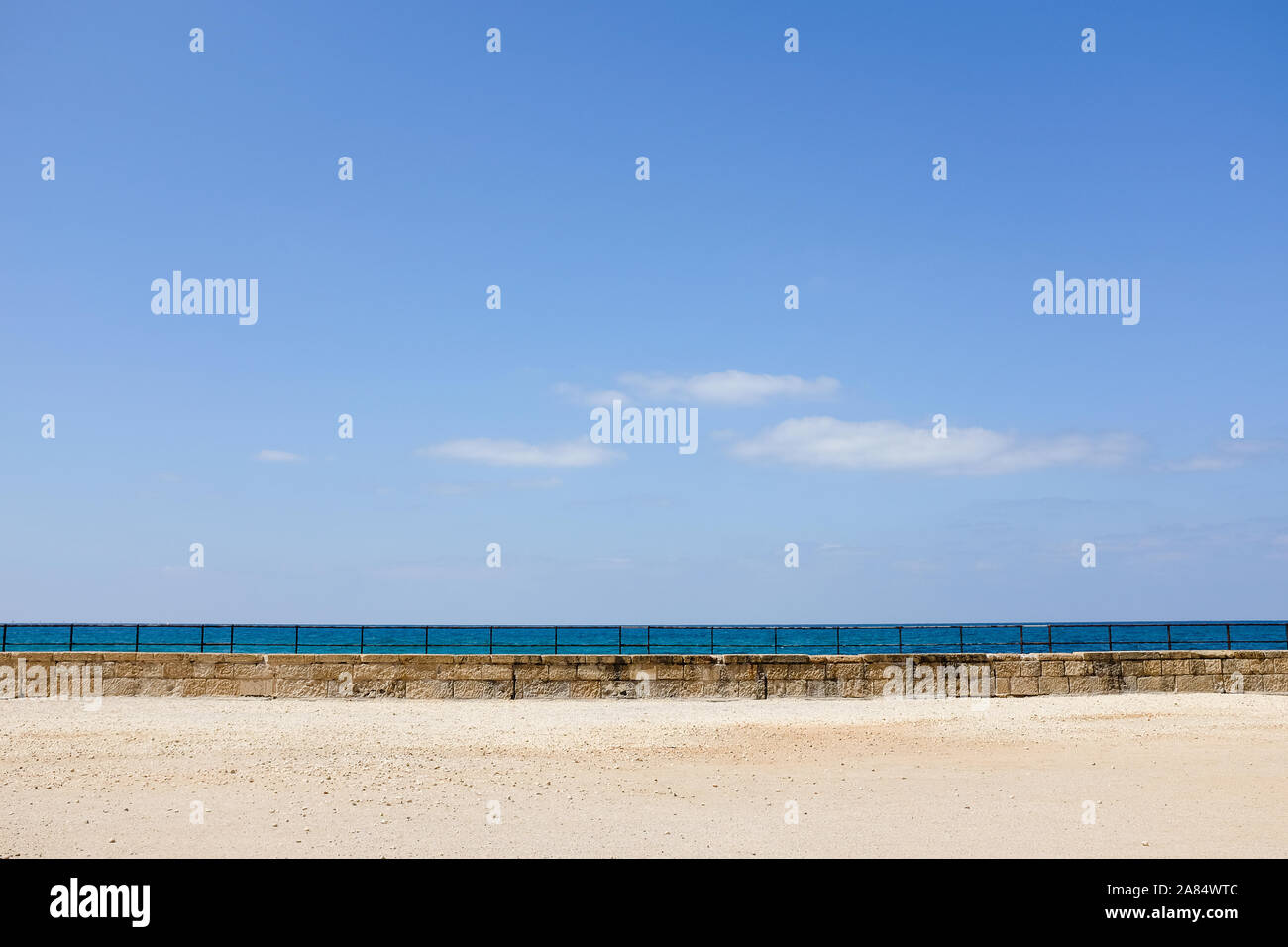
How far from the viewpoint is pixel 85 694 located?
19547mm

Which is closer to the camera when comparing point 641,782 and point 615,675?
point 641,782

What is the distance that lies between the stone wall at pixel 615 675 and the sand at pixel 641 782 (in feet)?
5.68

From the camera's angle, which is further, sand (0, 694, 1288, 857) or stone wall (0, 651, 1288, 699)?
stone wall (0, 651, 1288, 699)

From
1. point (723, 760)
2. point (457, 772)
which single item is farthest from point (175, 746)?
point (723, 760)

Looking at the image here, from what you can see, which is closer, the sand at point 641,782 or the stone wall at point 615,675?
the sand at point 641,782

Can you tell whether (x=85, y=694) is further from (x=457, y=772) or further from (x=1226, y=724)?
(x=1226, y=724)

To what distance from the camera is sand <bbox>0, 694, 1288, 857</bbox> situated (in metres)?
8.27

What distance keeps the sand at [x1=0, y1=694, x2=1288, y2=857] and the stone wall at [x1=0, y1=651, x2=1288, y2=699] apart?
1.73 m

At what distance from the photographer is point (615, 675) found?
1992 cm

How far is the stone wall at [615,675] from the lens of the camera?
1966 cm

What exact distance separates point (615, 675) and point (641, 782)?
885 centimetres

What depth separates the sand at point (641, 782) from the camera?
27.1 ft
